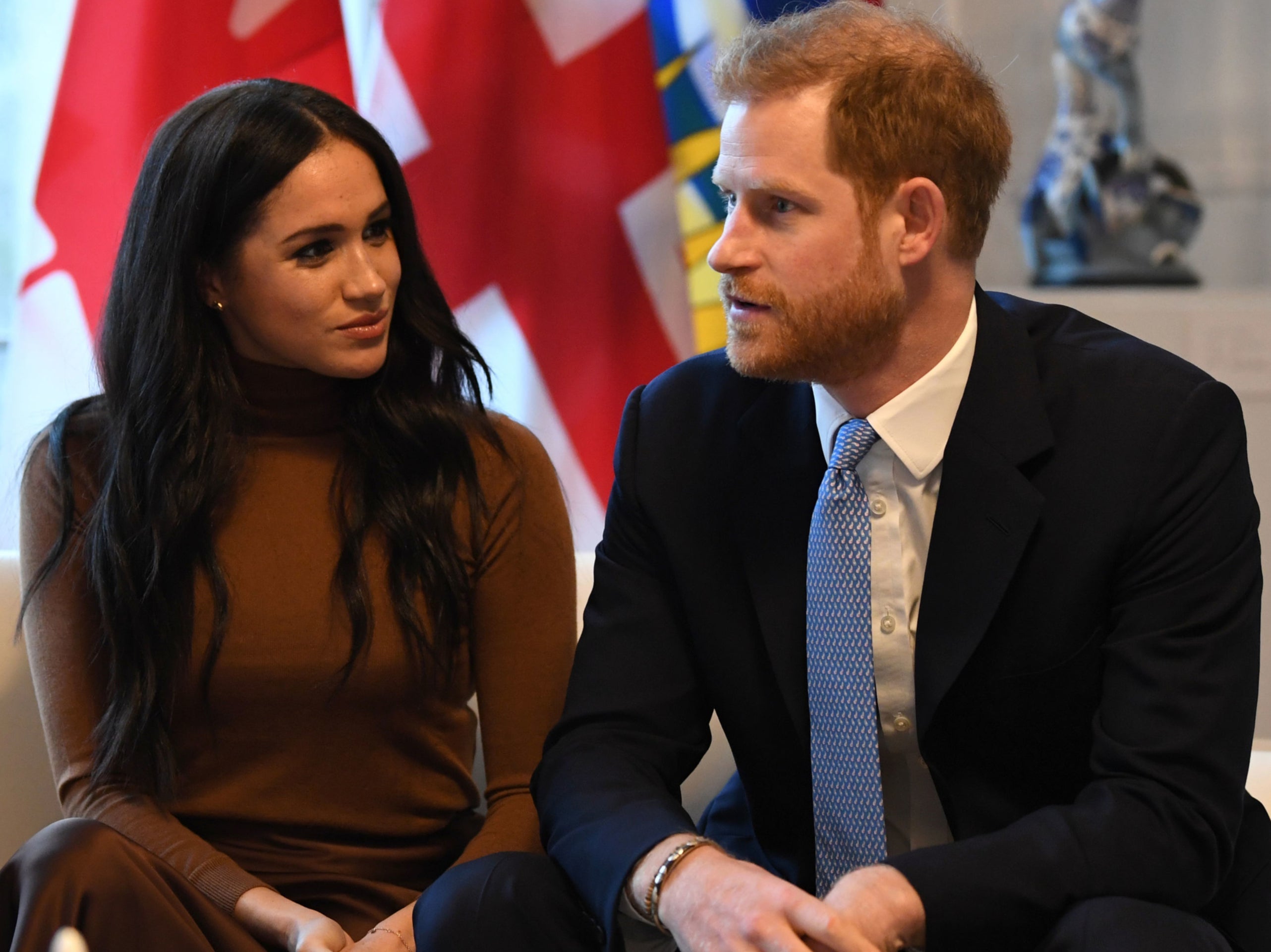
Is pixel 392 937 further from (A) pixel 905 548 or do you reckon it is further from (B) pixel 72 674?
(A) pixel 905 548

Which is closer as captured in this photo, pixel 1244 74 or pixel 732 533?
pixel 732 533

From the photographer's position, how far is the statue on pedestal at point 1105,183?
2.23 meters

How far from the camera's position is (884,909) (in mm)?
1101

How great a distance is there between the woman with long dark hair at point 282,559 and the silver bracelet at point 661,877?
1.01 feet

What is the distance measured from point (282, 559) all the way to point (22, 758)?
44 cm

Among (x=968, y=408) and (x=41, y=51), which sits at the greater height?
(x=41, y=51)

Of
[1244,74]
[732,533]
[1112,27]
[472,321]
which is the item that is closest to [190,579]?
[732,533]

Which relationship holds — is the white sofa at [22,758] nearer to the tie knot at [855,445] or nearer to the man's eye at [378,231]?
the tie knot at [855,445]

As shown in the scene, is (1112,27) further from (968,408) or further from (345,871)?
(345,871)

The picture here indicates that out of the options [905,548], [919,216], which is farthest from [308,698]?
[919,216]

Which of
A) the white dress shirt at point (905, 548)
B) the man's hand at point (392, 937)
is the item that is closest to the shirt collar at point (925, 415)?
the white dress shirt at point (905, 548)

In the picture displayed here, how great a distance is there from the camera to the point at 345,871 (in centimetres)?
148

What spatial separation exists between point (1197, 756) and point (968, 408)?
369mm

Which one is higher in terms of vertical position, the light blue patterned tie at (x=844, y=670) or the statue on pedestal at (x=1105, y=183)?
the statue on pedestal at (x=1105, y=183)
